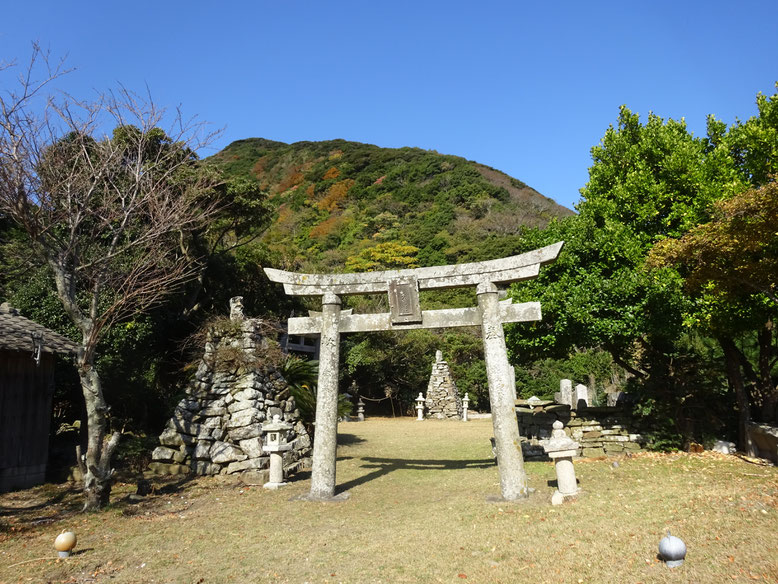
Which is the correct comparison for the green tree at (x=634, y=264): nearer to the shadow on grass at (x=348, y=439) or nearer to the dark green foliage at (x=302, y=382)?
the dark green foliage at (x=302, y=382)

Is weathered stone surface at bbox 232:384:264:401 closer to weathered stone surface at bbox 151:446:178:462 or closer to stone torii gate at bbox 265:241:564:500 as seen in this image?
weathered stone surface at bbox 151:446:178:462

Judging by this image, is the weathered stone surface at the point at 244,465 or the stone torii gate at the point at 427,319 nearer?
the stone torii gate at the point at 427,319

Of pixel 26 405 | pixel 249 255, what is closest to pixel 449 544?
pixel 26 405

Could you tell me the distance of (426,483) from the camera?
9.94m

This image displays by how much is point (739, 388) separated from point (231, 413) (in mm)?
11489

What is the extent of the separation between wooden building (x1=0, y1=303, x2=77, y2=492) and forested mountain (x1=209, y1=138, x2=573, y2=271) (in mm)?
15736

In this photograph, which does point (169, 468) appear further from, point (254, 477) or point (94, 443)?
point (94, 443)

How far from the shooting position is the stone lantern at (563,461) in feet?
25.2

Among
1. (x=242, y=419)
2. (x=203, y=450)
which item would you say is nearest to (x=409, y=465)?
(x=242, y=419)

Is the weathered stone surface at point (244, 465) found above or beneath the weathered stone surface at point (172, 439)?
beneath

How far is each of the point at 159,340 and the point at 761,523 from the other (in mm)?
16179

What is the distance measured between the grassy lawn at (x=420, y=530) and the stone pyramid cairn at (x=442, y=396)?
599 inches

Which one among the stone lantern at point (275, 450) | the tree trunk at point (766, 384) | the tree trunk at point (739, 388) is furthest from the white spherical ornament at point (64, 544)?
the tree trunk at point (766, 384)

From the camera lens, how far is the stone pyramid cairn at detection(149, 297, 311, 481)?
35.5ft
